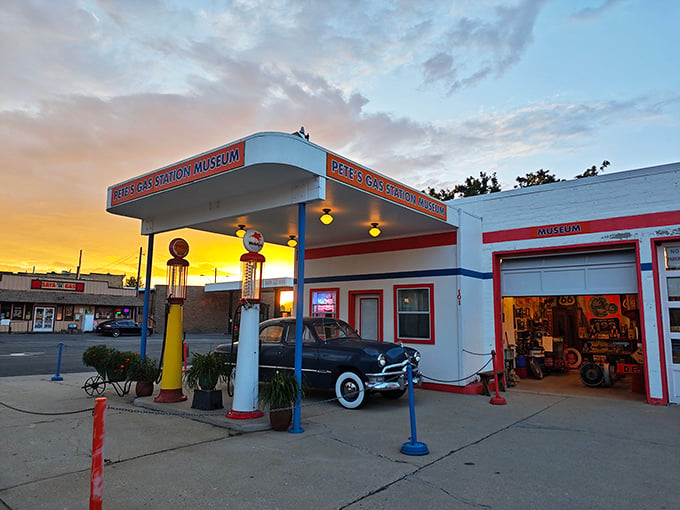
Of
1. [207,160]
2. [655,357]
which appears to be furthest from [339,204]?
[655,357]

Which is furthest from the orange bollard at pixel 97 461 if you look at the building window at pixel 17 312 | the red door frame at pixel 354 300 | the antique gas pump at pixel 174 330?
the building window at pixel 17 312

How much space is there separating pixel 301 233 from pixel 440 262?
5093 millimetres

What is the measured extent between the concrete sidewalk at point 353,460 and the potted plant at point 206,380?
0.43 m

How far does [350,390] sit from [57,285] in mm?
37120

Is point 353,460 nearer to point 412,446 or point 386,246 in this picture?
point 412,446

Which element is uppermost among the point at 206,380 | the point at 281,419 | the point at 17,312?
the point at 17,312

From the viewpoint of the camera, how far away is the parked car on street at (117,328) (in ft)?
115

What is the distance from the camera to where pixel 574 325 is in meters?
15.6

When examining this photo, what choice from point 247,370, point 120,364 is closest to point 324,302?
point 120,364

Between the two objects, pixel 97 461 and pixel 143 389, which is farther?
pixel 143 389

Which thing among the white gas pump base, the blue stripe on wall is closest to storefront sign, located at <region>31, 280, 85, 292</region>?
the blue stripe on wall

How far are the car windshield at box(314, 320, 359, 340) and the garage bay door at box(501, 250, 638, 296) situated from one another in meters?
4.44

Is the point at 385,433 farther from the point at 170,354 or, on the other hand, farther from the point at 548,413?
the point at 170,354

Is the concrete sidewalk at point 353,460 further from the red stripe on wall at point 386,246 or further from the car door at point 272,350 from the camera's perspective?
the red stripe on wall at point 386,246
